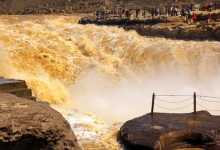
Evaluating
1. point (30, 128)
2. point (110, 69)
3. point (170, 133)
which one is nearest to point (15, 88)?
point (170, 133)

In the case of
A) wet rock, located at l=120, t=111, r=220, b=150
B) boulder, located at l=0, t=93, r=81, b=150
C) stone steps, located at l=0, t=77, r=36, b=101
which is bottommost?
wet rock, located at l=120, t=111, r=220, b=150

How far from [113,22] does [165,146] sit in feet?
56.9

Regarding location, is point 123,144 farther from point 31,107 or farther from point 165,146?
point 31,107

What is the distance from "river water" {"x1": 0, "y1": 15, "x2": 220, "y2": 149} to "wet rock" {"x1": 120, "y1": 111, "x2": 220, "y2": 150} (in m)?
3.23

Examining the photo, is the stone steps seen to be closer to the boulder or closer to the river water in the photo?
the river water

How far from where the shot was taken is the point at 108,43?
18.3 metres

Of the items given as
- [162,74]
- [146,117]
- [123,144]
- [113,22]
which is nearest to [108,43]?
[162,74]

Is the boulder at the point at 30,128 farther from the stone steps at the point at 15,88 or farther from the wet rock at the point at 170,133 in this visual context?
the stone steps at the point at 15,88

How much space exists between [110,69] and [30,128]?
1207cm

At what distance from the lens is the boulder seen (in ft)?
12.4

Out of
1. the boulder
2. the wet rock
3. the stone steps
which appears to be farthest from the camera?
the stone steps

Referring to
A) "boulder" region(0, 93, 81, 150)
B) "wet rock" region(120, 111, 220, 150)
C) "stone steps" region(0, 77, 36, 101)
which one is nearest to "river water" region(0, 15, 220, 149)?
"stone steps" region(0, 77, 36, 101)

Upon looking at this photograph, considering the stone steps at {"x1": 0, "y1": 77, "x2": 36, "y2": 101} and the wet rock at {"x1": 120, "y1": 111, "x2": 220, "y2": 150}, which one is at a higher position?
the stone steps at {"x1": 0, "y1": 77, "x2": 36, "y2": 101}

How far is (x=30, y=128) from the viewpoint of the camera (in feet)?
12.8
